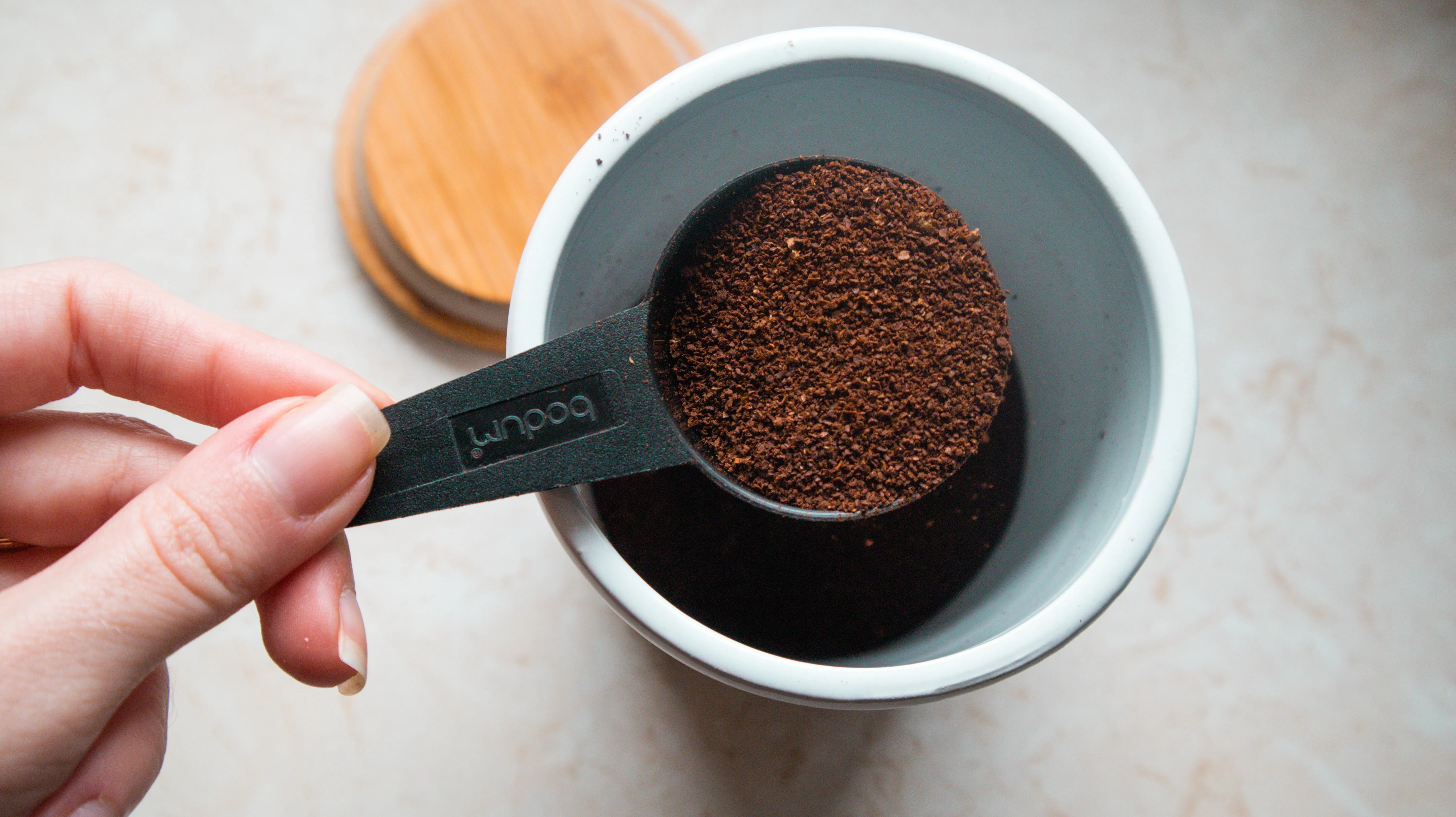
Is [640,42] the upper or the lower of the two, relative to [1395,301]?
upper

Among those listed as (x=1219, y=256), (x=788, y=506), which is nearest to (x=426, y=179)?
(x=788, y=506)

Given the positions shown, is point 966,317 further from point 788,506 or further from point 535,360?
point 535,360

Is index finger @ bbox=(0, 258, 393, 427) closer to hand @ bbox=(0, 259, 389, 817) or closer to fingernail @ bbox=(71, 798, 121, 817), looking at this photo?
hand @ bbox=(0, 259, 389, 817)

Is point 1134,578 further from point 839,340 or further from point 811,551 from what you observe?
point 839,340

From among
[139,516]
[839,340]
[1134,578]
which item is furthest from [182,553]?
[1134,578]

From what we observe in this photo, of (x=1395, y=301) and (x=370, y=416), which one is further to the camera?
(x=1395, y=301)

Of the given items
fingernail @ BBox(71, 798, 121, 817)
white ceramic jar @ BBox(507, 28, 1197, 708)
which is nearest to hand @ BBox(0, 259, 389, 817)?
fingernail @ BBox(71, 798, 121, 817)
